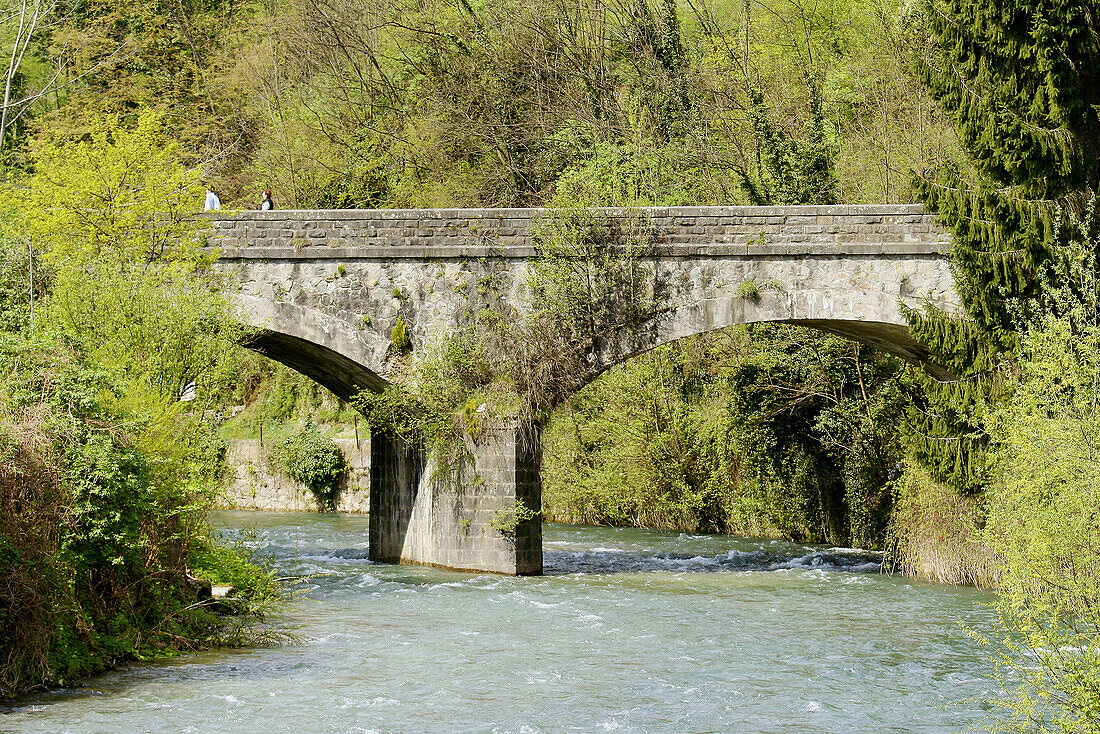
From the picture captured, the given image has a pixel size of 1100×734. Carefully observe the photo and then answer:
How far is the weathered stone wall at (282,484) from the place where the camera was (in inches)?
1118

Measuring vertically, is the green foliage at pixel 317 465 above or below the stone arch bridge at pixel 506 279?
below

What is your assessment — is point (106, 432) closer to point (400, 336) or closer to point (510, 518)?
point (400, 336)

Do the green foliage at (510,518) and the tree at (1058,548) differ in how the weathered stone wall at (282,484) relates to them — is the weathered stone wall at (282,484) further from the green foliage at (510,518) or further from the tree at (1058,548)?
the tree at (1058,548)

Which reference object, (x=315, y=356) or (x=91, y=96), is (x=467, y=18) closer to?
(x=91, y=96)

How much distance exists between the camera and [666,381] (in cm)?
2355

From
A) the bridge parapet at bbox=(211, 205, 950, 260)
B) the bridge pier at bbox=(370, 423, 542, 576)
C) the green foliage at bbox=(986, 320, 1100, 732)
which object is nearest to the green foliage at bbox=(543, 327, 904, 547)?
the bridge pier at bbox=(370, 423, 542, 576)

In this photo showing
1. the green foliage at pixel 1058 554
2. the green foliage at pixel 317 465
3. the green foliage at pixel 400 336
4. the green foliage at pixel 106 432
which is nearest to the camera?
the green foliage at pixel 1058 554

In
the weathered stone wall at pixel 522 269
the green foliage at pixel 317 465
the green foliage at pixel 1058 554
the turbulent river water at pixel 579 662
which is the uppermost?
the weathered stone wall at pixel 522 269

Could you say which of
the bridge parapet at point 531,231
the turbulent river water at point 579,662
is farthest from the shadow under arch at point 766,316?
the turbulent river water at point 579,662

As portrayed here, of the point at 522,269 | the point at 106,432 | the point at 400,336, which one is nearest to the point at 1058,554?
the point at 106,432

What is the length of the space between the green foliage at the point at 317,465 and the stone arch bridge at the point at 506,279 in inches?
489

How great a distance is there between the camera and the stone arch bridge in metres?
15.4

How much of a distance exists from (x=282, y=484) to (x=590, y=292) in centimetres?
1537

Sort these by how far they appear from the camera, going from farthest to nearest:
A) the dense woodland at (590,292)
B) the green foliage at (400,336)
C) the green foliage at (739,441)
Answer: the green foliage at (739,441), the green foliage at (400,336), the dense woodland at (590,292)
